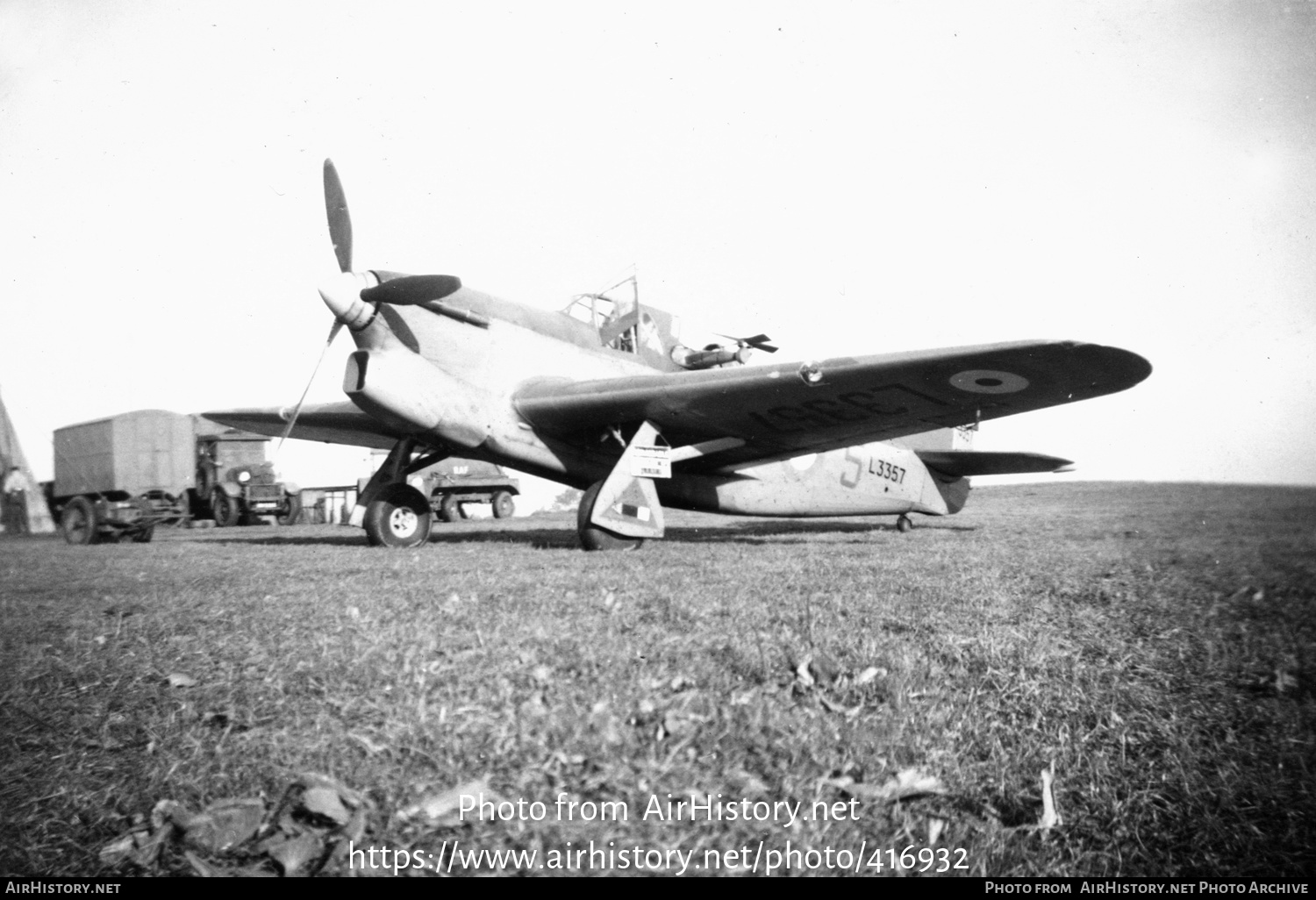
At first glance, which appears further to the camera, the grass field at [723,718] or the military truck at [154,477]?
the military truck at [154,477]

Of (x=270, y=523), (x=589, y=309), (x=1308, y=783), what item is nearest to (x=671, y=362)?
(x=589, y=309)

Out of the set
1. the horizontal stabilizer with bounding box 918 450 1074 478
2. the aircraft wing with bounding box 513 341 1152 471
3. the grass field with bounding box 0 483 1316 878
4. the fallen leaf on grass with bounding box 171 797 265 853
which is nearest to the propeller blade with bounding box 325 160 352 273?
the aircraft wing with bounding box 513 341 1152 471

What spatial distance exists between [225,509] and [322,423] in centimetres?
1060

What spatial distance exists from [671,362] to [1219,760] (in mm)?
9506

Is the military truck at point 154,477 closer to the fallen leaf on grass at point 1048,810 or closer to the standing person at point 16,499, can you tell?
the standing person at point 16,499

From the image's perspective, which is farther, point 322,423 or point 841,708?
point 322,423

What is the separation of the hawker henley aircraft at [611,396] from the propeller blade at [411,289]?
0.01 meters

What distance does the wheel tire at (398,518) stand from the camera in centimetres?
926

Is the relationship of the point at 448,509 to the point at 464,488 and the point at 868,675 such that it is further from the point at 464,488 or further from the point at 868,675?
the point at 868,675

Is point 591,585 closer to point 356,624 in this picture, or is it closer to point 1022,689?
point 356,624

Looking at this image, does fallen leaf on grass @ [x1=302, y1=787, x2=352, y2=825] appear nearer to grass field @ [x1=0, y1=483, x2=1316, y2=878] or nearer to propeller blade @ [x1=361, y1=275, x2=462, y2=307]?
grass field @ [x1=0, y1=483, x2=1316, y2=878]

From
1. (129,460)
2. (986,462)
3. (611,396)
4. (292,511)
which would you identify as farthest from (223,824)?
(292,511)

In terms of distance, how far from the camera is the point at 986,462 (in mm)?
12789

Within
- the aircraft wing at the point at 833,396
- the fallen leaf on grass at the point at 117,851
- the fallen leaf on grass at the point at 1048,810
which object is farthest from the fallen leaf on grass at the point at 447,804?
the aircraft wing at the point at 833,396
